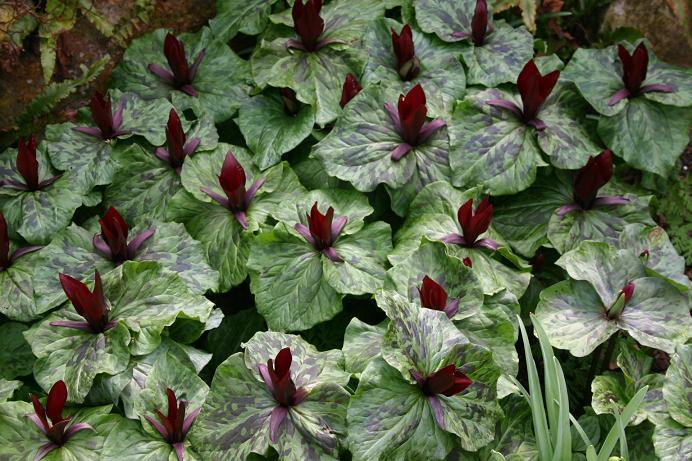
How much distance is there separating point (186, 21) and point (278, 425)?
1.96 m

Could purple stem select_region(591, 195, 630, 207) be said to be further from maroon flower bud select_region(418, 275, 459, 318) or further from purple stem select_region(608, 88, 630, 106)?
maroon flower bud select_region(418, 275, 459, 318)

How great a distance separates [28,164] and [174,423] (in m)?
1.16

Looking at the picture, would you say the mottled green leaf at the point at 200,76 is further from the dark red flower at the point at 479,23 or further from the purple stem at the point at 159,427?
the purple stem at the point at 159,427

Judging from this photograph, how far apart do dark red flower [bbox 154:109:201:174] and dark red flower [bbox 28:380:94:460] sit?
3.27 ft

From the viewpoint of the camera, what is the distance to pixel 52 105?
2908 mm

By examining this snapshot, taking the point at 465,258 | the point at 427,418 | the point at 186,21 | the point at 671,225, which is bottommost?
the point at 671,225

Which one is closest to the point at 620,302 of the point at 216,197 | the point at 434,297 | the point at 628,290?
the point at 628,290

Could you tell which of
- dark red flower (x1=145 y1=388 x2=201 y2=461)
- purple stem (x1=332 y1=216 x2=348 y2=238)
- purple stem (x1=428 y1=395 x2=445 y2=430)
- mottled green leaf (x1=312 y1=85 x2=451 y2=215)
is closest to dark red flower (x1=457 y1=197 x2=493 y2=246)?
mottled green leaf (x1=312 y1=85 x2=451 y2=215)

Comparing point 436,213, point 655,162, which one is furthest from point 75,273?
point 655,162

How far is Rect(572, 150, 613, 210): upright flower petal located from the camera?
264cm

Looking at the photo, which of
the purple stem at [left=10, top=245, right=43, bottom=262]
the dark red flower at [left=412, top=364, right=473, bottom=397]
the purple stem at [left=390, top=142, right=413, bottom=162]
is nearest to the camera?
the dark red flower at [left=412, top=364, right=473, bottom=397]

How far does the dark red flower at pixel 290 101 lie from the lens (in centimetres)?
296

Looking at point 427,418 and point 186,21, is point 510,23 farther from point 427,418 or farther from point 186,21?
point 427,418

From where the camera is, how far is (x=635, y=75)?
289cm
